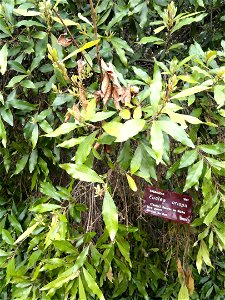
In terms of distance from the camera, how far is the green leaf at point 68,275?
1127 mm

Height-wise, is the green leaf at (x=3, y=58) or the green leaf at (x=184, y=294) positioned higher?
the green leaf at (x=3, y=58)

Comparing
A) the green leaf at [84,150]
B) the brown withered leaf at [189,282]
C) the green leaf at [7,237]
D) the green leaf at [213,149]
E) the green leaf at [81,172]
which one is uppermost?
the green leaf at [84,150]

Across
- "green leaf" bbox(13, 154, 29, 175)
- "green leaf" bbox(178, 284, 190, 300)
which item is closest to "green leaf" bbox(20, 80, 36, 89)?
"green leaf" bbox(13, 154, 29, 175)

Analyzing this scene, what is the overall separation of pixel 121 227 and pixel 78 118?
1.43 ft

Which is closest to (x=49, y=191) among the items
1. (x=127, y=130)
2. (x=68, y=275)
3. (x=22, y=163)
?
(x=22, y=163)

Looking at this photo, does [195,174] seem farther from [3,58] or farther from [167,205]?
[3,58]

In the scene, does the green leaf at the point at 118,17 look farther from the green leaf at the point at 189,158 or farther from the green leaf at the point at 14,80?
the green leaf at the point at 189,158

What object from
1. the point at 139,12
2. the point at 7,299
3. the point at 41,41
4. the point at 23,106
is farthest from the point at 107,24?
the point at 7,299

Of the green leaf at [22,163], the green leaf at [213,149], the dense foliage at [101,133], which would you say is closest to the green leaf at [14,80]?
the dense foliage at [101,133]

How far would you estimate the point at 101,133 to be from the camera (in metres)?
1.15

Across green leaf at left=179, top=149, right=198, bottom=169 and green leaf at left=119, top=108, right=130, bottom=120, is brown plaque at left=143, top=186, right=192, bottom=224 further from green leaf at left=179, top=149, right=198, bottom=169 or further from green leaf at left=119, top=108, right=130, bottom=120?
green leaf at left=119, top=108, right=130, bottom=120

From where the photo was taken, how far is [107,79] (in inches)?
40.7

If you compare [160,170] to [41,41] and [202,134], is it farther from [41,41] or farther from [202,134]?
[41,41]

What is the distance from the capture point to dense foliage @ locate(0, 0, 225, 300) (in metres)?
1.06
